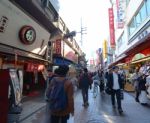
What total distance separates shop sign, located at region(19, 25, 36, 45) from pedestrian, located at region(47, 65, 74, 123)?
31.1 feet

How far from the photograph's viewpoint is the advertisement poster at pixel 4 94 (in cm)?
646

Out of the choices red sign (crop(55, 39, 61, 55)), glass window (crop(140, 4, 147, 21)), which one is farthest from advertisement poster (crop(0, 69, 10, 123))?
red sign (crop(55, 39, 61, 55))

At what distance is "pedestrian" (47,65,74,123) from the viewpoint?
6.06 meters

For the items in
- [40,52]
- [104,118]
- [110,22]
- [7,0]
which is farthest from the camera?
[110,22]

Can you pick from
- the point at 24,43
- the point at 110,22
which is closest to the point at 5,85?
the point at 24,43

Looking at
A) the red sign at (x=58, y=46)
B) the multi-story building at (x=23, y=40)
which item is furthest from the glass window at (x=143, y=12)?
the red sign at (x=58, y=46)

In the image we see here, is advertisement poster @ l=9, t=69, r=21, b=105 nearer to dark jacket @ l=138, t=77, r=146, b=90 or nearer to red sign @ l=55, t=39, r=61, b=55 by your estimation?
dark jacket @ l=138, t=77, r=146, b=90

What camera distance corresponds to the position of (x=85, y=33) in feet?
209

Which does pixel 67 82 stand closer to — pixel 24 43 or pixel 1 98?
pixel 1 98

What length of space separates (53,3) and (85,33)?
41584 millimetres

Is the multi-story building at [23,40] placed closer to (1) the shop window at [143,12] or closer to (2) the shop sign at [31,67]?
(2) the shop sign at [31,67]

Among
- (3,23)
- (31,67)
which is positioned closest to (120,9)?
(31,67)

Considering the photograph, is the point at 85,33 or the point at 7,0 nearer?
the point at 7,0

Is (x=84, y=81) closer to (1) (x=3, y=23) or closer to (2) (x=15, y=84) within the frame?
(1) (x=3, y=23)
